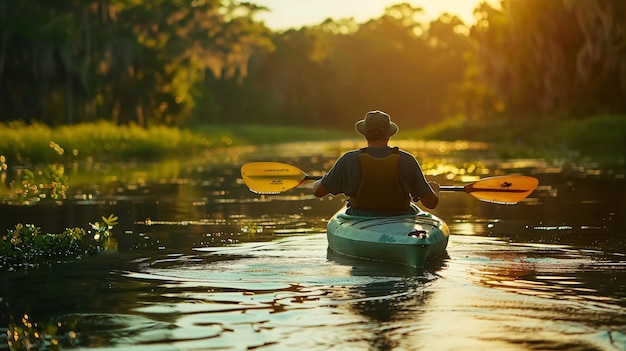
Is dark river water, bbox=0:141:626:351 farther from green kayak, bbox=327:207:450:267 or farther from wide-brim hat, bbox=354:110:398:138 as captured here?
wide-brim hat, bbox=354:110:398:138

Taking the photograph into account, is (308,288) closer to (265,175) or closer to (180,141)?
(265,175)

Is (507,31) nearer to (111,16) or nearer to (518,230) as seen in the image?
(111,16)

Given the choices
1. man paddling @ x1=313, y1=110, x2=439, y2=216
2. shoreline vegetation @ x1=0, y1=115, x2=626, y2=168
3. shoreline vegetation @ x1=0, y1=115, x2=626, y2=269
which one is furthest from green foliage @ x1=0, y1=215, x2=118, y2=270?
shoreline vegetation @ x1=0, y1=115, x2=626, y2=168

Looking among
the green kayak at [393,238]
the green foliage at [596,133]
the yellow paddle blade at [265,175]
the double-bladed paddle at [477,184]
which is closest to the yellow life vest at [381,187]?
the green kayak at [393,238]

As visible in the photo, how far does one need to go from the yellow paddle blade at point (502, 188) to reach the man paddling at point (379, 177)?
1686 mm

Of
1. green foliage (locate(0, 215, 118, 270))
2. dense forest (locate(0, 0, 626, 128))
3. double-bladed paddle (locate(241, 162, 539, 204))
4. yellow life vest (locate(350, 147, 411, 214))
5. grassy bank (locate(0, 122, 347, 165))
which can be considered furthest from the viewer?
dense forest (locate(0, 0, 626, 128))

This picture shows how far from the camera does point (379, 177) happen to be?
11812 millimetres

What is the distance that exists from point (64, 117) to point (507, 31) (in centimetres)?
2012

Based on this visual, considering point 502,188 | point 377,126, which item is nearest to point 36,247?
point 377,126

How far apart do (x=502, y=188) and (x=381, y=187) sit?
7.88ft

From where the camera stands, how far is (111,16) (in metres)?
50.9

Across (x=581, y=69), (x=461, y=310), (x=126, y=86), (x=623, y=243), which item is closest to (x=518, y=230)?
(x=623, y=243)

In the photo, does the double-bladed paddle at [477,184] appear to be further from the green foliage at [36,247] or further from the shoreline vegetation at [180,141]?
the shoreline vegetation at [180,141]

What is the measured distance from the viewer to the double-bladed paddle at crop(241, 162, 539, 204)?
44.8ft
